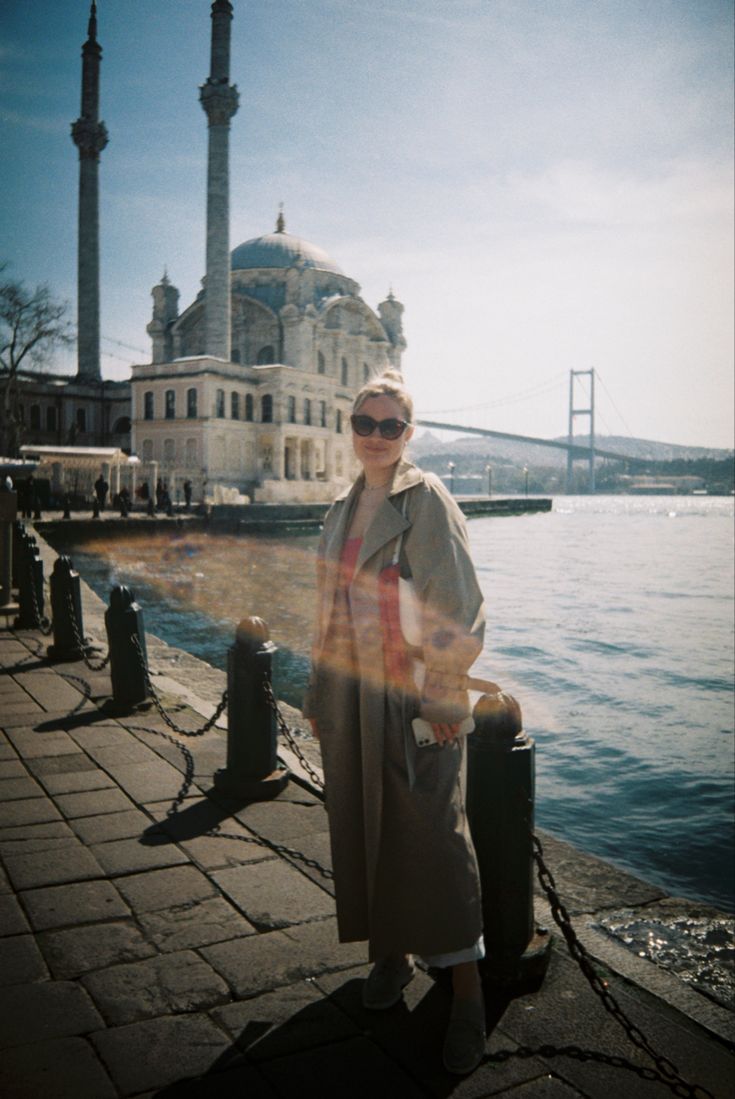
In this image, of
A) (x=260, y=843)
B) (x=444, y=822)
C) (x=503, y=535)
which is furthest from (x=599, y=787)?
(x=503, y=535)

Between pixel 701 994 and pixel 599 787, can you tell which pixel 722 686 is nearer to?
pixel 599 787

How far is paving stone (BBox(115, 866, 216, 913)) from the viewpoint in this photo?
311 centimetres

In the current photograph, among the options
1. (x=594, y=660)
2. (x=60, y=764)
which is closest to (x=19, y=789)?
(x=60, y=764)

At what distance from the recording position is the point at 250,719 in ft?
14.1

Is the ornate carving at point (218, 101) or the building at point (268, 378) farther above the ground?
the ornate carving at point (218, 101)

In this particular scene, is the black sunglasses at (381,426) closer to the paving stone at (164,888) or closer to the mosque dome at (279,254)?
the paving stone at (164,888)

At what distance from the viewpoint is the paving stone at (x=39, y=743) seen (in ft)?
15.7

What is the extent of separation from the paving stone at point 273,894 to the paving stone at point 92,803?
0.88 metres

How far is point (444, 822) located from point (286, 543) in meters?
30.7

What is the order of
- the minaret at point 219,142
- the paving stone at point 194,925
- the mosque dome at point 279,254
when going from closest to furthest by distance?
the paving stone at point 194,925, the minaret at point 219,142, the mosque dome at point 279,254

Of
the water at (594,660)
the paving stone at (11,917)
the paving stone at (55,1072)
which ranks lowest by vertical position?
the water at (594,660)

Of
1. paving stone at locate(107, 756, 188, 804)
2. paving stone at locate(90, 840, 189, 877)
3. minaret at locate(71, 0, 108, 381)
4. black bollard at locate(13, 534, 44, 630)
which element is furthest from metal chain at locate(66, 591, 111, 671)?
minaret at locate(71, 0, 108, 381)

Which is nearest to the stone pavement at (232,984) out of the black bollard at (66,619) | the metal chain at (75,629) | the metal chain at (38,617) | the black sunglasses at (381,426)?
the black sunglasses at (381,426)

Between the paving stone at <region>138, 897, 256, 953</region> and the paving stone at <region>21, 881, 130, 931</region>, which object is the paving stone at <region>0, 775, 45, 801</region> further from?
the paving stone at <region>138, 897, 256, 953</region>
